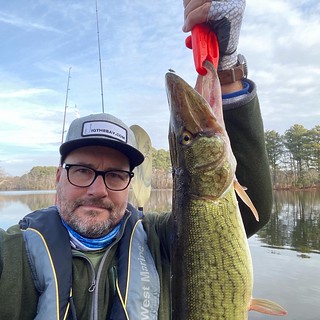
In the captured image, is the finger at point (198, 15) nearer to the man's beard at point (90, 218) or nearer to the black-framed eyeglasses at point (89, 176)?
the black-framed eyeglasses at point (89, 176)

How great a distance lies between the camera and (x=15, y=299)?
1.85 m

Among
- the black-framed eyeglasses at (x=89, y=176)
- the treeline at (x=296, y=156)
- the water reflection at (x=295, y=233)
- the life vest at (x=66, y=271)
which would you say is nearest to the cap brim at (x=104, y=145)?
the black-framed eyeglasses at (x=89, y=176)

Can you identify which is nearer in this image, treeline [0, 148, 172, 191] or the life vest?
the life vest

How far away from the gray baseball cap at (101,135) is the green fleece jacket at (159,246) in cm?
53

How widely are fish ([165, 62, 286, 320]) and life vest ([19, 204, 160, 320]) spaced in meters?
0.30

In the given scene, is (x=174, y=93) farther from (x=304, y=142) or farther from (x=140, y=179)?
(x=304, y=142)

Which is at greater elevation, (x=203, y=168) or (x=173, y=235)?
(x=203, y=168)

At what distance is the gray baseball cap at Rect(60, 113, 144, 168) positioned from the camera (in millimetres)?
2268

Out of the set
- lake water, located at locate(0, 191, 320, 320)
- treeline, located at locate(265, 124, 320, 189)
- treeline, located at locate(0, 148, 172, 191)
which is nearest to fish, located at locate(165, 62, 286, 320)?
lake water, located at locate(0, 191, 320, 320)

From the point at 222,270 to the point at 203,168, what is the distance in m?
0.51

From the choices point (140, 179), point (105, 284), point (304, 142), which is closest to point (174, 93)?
point (105, 284)

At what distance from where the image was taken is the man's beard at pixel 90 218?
2221mm

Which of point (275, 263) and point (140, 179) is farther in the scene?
point (275, 263)

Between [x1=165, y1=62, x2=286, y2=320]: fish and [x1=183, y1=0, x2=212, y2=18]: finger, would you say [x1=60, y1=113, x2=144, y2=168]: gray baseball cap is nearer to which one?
[x1=165, y1=62, x2=286, y2=320]: fish
